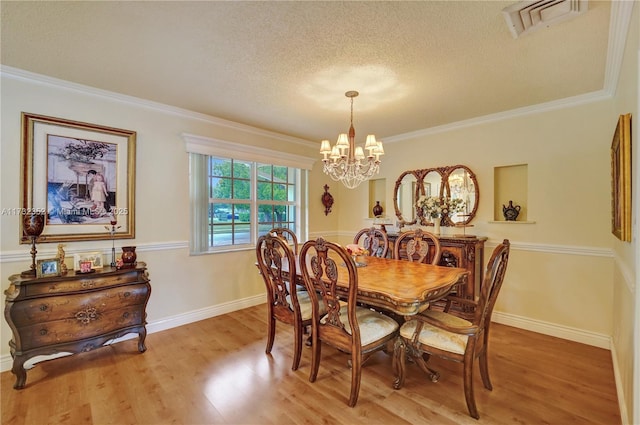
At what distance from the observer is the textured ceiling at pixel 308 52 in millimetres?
1753

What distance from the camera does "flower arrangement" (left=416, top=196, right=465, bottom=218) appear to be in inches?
148

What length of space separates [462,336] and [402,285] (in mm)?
501

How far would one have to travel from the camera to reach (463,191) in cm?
381

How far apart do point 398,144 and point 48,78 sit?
4.07 metres

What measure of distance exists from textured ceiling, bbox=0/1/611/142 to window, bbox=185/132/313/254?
2.64 ft

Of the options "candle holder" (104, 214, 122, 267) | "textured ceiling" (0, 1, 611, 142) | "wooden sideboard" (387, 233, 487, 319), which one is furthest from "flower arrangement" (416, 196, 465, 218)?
"candle holder" (104, 214, 122, 267)

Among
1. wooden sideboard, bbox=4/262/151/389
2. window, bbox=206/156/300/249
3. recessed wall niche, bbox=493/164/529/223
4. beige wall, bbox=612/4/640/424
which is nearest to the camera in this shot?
beige wall, bbox=612/4/640/424

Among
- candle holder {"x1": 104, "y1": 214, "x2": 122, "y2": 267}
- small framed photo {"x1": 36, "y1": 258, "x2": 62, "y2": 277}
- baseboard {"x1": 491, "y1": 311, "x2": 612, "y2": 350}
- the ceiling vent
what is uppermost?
the ceiling vent

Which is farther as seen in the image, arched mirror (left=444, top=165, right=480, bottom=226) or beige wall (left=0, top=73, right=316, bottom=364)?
arched mirror (left=444, top=165, right=480, bottom=226)

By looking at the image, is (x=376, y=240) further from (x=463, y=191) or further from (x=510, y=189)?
(x=510, y=189)

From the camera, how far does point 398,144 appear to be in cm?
451

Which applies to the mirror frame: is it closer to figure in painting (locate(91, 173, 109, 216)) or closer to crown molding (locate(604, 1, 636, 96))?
crown molding (locate(604, 1, 636, 96))

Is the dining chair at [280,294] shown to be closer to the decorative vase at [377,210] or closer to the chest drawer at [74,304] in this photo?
the chest drawer at [74,304]

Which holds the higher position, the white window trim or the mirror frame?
the white window trim
